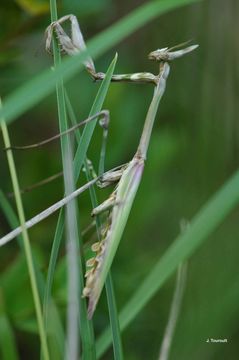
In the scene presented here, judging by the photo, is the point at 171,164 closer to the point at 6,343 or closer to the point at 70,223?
the point at 6,343

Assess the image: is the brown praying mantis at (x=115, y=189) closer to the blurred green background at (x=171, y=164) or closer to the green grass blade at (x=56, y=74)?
the green grass blade at (x=56, y=74)

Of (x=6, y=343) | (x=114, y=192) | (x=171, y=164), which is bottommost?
(x=6, y=343)

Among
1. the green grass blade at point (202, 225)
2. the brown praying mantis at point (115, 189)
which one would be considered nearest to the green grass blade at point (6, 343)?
the brown praying mantis at point (115, 189)

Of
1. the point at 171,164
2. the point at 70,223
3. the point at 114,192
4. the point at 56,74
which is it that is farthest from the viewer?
the point at 171,164

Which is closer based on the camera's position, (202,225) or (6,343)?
(202,225)

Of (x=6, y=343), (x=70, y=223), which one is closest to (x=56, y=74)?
(x=70, y=223)

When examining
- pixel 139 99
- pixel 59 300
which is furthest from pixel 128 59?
pixel 59 300
